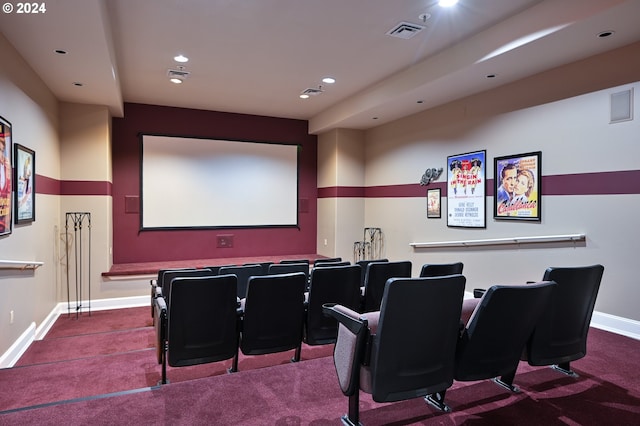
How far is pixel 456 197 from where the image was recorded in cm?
635

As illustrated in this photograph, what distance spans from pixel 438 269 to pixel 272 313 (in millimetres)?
1570

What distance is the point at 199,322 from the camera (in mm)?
3078

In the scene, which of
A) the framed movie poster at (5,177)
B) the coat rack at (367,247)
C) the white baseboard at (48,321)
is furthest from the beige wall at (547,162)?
the framed movie poster at (5,177)

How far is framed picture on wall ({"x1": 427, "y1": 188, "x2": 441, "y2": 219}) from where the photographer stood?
6.73 meters

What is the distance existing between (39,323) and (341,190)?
→ 18.0 ft

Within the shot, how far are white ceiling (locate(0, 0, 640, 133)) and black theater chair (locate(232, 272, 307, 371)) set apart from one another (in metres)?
2.60

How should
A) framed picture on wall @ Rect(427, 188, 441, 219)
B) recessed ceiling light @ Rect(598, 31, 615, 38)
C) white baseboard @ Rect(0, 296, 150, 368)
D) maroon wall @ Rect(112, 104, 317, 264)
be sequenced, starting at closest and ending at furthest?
recessed ceiling light @ Rect(598, 31, 615, 38), white baseboard @ Rect(0, 296, 150, 368), framed picture on wall @ Rect(427, 188, 441, 219), maroon wall @ Rect(112, 104, 317, 264)

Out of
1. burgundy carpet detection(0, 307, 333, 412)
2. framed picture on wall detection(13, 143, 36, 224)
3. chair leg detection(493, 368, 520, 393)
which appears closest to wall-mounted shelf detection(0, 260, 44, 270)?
framed picture on wall detection(13, 143, 36, 224)

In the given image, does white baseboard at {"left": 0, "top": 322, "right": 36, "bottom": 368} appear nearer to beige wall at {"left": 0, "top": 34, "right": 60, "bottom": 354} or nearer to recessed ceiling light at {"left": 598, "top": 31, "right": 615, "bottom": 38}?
beige wall at {"left": 0, "top": 34, "right": 60, "bottom": 354}

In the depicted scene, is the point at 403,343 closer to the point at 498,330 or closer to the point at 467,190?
the point at 498,330

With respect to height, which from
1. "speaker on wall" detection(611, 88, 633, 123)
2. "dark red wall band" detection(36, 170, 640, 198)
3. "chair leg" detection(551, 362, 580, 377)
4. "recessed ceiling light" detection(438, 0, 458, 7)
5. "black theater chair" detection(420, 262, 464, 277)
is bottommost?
"chair leg" detection(551, 362, 580, 377)

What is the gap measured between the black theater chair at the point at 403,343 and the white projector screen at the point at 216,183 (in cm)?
609

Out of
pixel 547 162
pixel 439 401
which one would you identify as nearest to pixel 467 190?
pixel 547 162

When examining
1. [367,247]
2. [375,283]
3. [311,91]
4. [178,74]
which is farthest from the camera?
[367,247]
